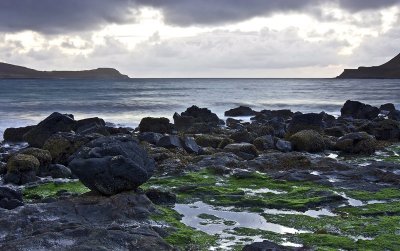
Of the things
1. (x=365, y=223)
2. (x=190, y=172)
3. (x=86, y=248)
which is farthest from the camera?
(x=190, y=172)

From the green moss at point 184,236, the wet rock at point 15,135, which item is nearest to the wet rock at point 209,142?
the wet rock at point 15,135

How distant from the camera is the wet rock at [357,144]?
2597 cm

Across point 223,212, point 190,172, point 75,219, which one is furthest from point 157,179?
point 75,219

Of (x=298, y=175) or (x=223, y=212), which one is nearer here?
(x=223, y=212)

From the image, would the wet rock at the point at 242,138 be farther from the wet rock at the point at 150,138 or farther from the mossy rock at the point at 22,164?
the mossy rock at the point at 22,164

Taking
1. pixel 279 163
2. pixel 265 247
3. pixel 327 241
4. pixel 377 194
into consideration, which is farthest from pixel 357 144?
pixel 265 247

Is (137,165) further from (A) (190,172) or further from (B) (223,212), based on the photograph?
(A) (190,172)

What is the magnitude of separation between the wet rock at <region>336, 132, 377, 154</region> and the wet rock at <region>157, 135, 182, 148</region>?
866cm

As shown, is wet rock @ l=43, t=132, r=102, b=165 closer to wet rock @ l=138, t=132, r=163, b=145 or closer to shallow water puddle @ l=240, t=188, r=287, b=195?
wet rock @ l=138, t=132, r=163, b=145

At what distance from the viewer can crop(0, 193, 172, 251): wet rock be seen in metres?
9.38

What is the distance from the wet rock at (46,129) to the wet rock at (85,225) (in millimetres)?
14857

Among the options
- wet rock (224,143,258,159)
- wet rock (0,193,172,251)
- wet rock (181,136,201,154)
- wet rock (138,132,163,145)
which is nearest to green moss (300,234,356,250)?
wet rock (0,193,172,251)

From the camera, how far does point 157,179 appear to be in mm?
19172

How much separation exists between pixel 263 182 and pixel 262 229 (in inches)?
231
